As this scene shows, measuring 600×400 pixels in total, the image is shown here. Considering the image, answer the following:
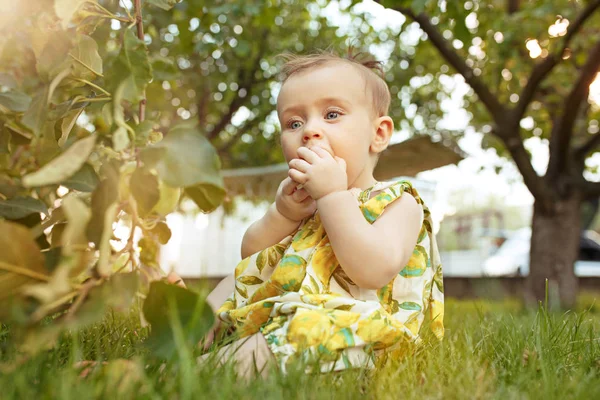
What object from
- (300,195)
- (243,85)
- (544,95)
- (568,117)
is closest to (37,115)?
(300,195)

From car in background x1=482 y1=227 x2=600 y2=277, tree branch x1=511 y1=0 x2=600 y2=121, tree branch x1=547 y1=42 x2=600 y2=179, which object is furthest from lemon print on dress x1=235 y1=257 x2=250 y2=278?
car in background x1=482 y1=227 x2=600 y2=277

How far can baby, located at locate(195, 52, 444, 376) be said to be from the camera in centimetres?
127

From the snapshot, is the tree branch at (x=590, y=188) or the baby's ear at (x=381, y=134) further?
the tree branch at (x=590, y=188)

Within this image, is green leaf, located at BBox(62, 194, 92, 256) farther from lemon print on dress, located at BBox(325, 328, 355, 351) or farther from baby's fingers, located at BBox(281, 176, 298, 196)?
baby's fingers, located at BBox(281, 176, 298, 196)

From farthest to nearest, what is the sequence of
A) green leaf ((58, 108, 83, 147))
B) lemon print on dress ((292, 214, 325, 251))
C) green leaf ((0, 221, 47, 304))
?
lemon print on dress ((292, 214, 325, 251)) → green leaf ((58, 108, 83, 147)) → green leaf ((0, 221, 47, 304))

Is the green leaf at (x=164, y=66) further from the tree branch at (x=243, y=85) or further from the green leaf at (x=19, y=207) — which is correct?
the tree branch at (x=243, y=85)

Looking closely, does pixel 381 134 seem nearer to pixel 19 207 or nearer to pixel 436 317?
pixel 436 317

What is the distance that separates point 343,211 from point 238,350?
415mm

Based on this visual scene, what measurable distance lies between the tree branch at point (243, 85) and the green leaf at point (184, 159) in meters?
6.38

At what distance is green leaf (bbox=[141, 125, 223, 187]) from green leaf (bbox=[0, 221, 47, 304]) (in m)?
0.23

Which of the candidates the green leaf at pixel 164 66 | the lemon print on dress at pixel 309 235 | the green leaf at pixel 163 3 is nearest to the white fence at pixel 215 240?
the green leaf at pixel 164 66

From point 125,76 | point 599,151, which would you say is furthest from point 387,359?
point 599,151

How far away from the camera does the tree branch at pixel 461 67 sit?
14.5ft

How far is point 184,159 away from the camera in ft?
3.05
